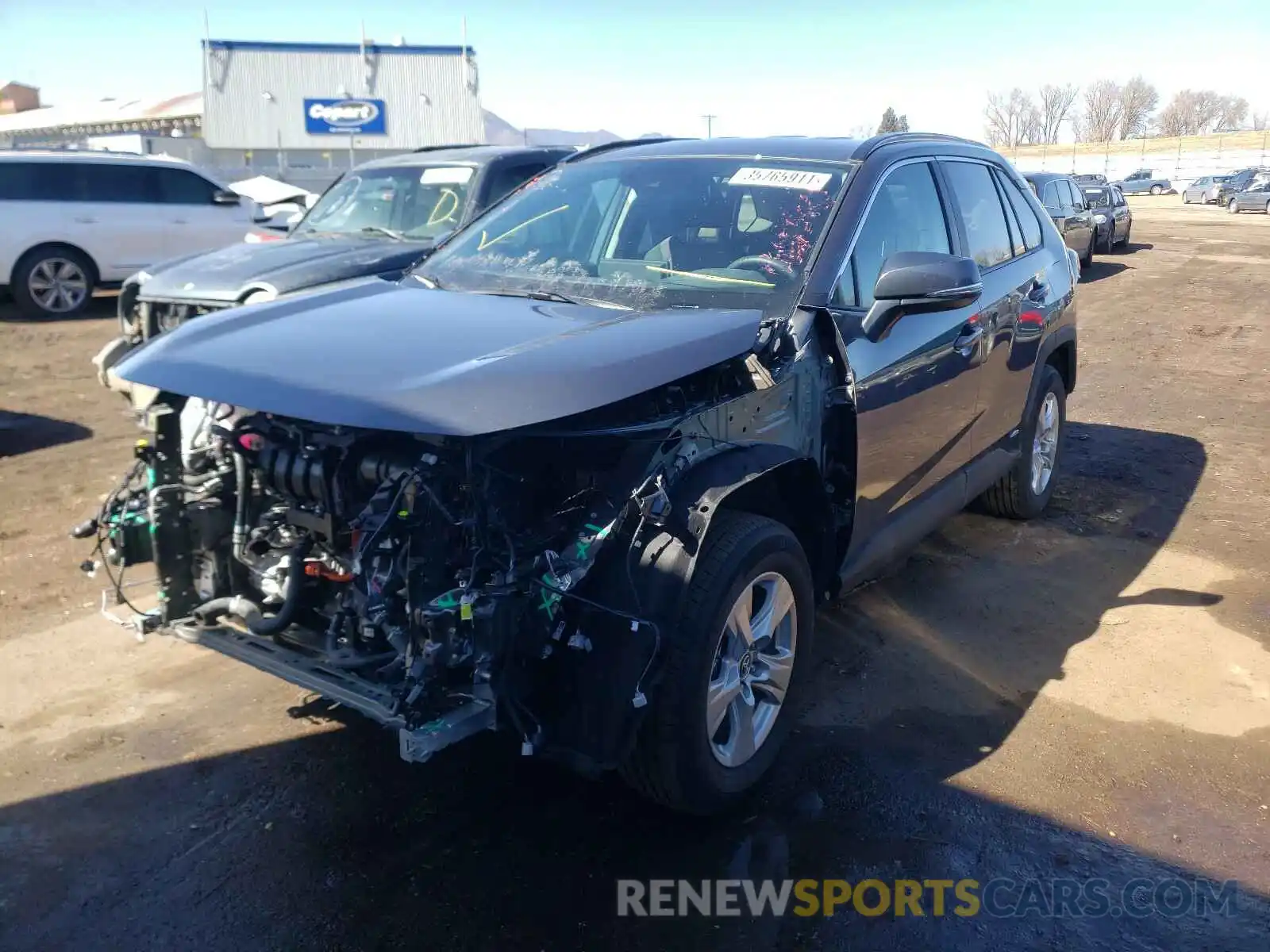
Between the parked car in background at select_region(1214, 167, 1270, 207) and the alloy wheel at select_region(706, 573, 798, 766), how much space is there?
48.4 m

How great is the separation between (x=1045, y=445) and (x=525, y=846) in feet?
13.9

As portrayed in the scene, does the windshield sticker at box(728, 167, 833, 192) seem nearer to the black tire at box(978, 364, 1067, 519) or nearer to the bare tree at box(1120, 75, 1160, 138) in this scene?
the black tire at box(978, 364, 1067, 519)

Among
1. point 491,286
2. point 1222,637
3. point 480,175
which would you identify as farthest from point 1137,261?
point 491,286

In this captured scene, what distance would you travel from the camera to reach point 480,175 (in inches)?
329

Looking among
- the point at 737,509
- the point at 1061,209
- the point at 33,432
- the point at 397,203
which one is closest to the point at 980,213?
the point at 737,509

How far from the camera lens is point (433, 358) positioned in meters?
2.88

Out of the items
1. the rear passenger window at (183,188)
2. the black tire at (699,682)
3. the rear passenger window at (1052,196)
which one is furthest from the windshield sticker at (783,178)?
the rear passenger window at (1052,196)

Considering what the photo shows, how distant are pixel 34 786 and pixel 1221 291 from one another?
59.8ft

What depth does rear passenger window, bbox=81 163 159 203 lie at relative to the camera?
13.0 meters

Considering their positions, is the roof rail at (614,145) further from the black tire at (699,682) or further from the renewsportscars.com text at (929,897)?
the renewsportscars.com text at (929,897)

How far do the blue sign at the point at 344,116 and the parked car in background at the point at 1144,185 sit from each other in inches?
1645

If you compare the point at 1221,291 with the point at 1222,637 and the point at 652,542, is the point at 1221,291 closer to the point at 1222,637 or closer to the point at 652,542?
the point at 1222,637

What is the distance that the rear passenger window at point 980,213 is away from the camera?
477cm

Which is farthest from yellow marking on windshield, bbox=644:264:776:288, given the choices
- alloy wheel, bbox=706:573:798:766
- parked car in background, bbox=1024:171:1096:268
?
parked car in background, bbox=1024:171:1096:268
